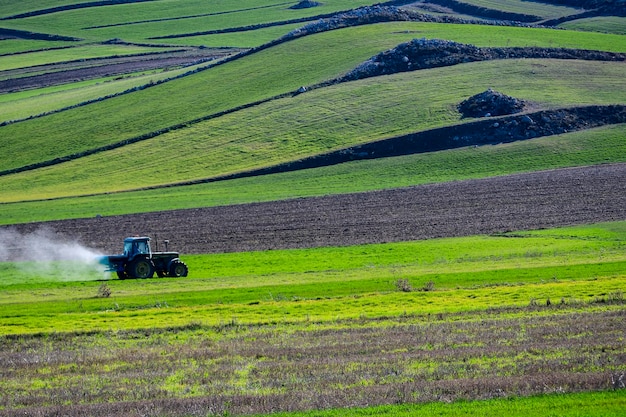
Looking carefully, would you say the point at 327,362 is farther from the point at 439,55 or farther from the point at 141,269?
the point at 439,55

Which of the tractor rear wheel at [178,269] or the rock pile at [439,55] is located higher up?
the rock pile at [439,55]

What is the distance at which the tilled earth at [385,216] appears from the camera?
6050cm

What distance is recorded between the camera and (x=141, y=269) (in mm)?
48688

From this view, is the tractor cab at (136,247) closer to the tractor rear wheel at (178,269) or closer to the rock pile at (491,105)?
the tractor rear wheel at (178,269)

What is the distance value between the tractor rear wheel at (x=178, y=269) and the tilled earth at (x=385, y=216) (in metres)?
9.63

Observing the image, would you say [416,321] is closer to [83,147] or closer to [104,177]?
[104,177]

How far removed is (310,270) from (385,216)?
65.1 ft

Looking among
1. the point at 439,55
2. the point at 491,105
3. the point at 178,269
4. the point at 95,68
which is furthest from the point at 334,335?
the point at 95,68

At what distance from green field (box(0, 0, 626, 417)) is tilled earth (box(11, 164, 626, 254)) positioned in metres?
3.52

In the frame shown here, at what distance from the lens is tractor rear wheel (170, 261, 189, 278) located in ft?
159

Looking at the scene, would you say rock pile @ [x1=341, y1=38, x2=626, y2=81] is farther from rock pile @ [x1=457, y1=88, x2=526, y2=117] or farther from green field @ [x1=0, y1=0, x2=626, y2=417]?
rock pile @ [x1=457, y1=88, x2=526, y2=117]

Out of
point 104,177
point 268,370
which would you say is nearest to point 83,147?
point 104,177

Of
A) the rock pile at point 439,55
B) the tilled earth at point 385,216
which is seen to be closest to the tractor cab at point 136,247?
the tilled earth at point 385,216

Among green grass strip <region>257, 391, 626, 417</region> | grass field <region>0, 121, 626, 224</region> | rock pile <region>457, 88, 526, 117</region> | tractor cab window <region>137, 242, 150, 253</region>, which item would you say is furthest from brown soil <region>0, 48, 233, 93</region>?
green grass strip <region>257, 391, 626, 417</region>
